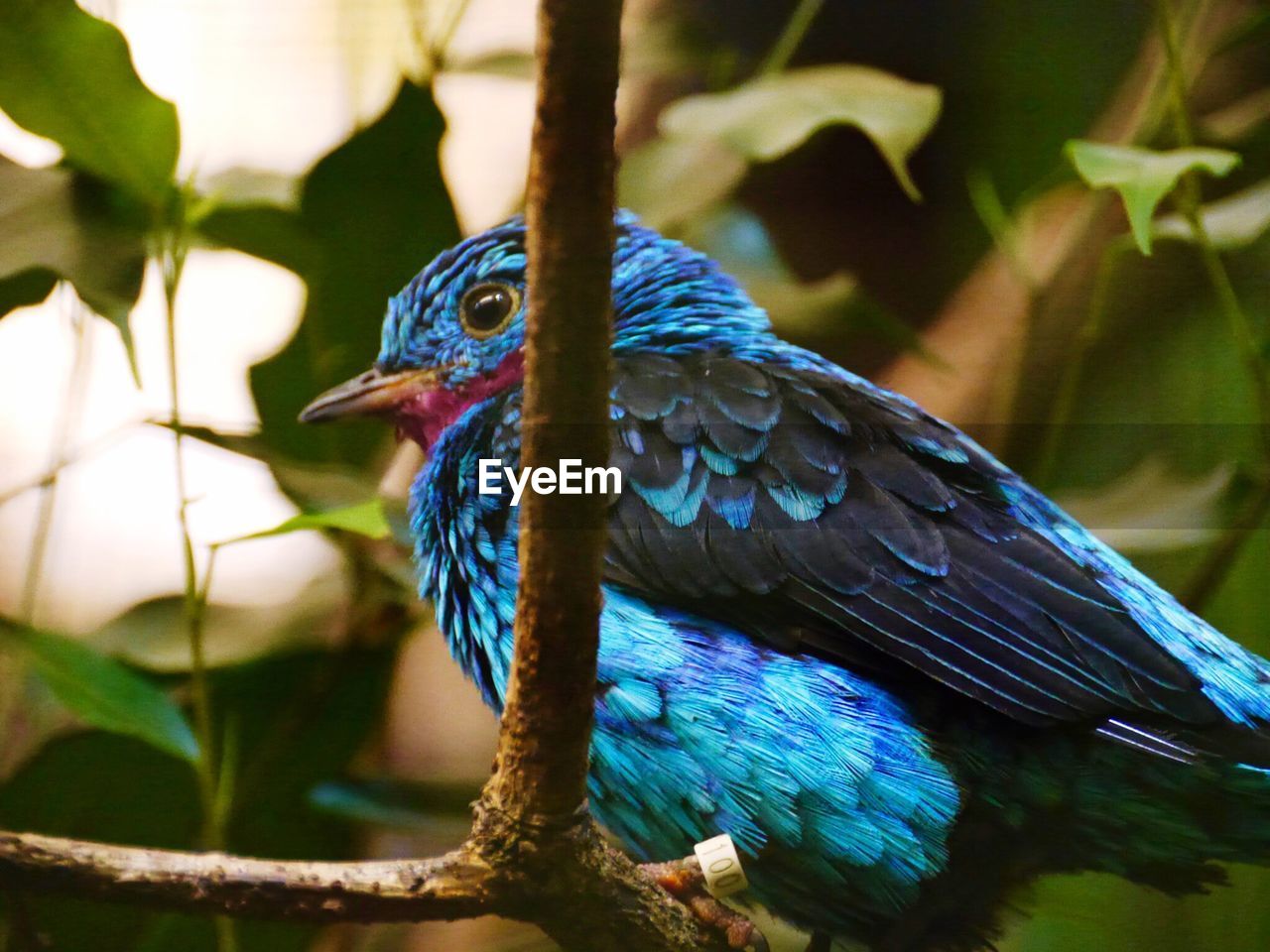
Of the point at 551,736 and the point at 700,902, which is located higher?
the point at 551,736

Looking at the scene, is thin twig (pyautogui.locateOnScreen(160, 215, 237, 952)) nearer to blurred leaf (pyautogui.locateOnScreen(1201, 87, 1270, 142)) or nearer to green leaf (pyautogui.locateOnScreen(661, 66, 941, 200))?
green leaf (pyautogui.locateOnScreen(661, 66, 941, 200))

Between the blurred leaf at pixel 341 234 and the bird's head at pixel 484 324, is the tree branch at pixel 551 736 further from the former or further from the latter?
the blurred leaf at pixel 341 234

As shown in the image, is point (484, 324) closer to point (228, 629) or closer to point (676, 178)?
point (676, 178)

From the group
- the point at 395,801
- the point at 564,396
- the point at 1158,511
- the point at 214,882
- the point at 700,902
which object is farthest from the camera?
the point at 395,801

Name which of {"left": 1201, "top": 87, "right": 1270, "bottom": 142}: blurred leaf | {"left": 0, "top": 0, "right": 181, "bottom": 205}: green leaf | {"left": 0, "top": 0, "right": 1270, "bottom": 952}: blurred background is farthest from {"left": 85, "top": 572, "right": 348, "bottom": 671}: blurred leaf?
{"left": 1201, "top": 87, "right": 1270, "bottom": 142}: blurred leaf

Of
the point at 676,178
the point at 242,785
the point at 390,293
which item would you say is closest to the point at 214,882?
the point at 242,785

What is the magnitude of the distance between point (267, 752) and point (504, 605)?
48 centimetres

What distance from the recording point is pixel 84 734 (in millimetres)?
1331

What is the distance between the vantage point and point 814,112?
117cm

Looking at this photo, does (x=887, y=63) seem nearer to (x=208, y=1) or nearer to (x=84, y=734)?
(x=208, y=1)

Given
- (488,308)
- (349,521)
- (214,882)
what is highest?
(488,308)

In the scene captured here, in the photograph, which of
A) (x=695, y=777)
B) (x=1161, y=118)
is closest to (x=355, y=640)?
(x=695, y=777)

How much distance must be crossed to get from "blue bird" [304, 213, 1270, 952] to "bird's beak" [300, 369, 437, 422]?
0.39 ft

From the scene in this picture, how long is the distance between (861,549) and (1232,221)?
534 mm
